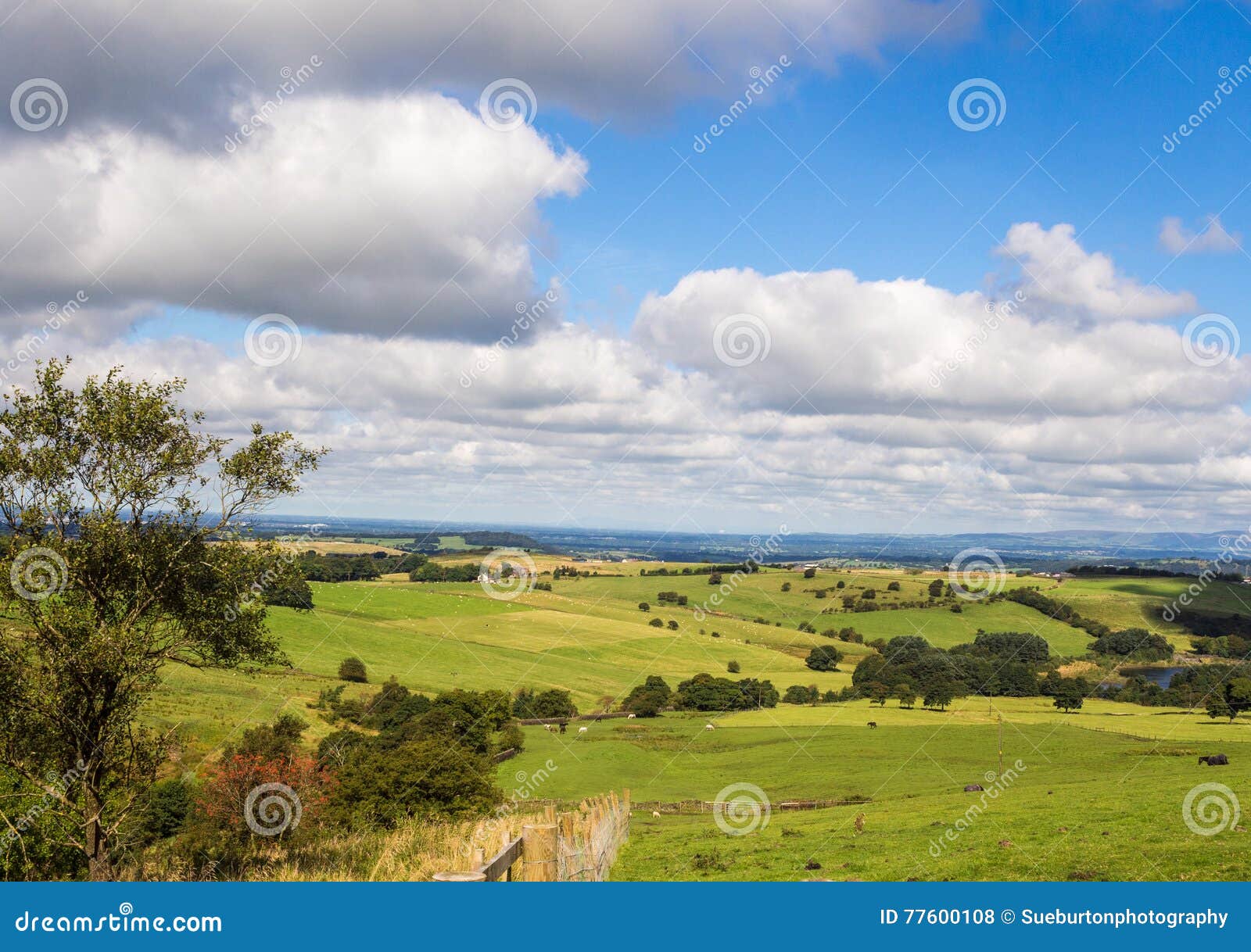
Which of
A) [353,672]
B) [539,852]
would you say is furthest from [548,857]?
[353,672]

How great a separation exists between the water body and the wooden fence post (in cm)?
15700

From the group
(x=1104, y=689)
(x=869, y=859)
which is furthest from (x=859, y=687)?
(x=869, y=859)

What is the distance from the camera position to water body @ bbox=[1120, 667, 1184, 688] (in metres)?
141

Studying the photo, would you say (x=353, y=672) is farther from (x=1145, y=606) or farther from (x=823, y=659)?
(x=1145, y=606)

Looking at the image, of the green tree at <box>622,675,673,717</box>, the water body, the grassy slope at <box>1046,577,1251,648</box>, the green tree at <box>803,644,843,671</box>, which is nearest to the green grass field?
the grassy slope at <box>1046,577,1251,648</box>

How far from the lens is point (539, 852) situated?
11438 millimetres

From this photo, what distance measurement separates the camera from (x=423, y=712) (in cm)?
8531

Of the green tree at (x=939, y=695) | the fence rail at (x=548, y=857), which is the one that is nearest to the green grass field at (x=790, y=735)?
the green tree at (x=939, y=695)

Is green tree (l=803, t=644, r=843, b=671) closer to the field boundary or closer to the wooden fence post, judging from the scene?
the field boundary

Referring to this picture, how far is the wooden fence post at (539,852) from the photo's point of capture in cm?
1130

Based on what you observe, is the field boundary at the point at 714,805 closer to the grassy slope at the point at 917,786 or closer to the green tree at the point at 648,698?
the grassy slope at the point at 917,786

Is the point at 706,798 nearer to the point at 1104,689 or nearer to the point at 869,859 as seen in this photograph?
the point at 869,859

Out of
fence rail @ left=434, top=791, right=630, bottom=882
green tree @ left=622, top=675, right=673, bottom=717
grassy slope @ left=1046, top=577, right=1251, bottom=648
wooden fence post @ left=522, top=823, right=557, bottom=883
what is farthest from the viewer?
grassy slope @ left=1046, top=577, right=1251, bottom=648

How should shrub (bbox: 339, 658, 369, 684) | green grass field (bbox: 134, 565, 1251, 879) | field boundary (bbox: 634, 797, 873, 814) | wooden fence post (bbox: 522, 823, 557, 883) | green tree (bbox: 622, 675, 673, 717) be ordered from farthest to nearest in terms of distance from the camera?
green tree (bbox: 622, 675, 673, 717) → shrub (bbox: 339, 658, 369, 684) → field boundary (bbox: 634, 797, 873, 814) → green grass field (bbox: 134, 565, 1251, 879) → wooden fence post (bbox: 522, 823, 557, 883)
